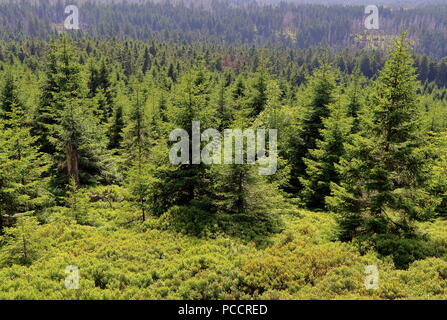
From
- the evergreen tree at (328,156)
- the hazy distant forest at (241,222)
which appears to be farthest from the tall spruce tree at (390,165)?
the evergreen tree at (328,156)

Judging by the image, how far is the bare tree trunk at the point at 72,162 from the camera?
73.4 ft

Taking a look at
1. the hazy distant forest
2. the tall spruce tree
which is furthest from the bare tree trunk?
the tall spruce tree

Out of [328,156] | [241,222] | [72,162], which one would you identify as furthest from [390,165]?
[72,162]

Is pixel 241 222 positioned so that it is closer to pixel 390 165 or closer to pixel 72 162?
pixel 390 165

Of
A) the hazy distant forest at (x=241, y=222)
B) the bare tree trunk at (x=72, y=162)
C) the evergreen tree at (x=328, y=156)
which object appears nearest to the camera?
the hazy distant forest at (x=241, y=222)

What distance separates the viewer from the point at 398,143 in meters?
13.8

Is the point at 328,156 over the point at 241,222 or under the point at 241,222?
over

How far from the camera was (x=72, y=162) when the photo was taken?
75.0 feet

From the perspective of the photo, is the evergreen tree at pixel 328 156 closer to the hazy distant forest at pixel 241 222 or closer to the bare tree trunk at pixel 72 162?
the hazy distant forest at pixel 241 222

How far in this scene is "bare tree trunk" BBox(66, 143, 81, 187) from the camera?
22.4 meters

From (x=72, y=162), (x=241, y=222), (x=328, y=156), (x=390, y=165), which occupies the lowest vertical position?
(x=241, y=222)
